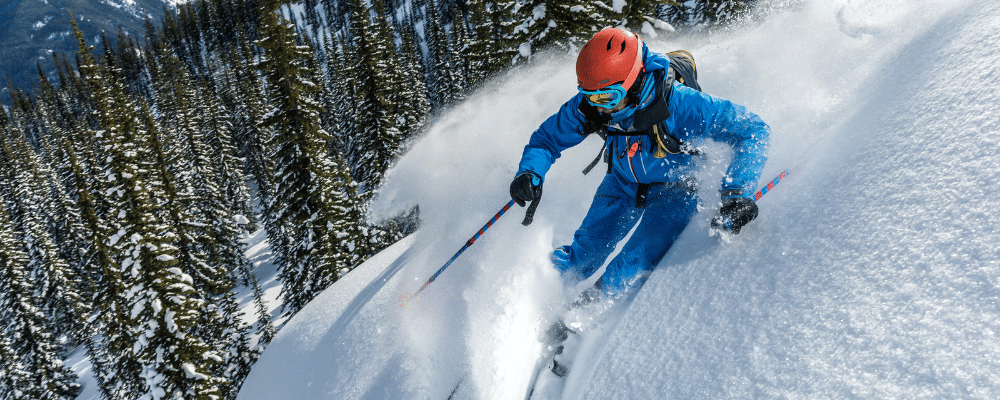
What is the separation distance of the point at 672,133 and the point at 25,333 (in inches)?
1780

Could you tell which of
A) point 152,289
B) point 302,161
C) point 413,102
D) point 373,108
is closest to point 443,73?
point 413,102

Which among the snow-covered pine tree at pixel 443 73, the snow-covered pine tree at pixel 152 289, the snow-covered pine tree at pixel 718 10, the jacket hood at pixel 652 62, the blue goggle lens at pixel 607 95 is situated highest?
the snow-covered pine tree at pixel 443 73

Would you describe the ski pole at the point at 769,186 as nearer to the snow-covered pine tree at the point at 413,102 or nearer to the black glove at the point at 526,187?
the black glove at the point at 526,187

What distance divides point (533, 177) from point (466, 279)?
188 centimetres

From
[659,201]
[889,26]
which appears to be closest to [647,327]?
[659,201]

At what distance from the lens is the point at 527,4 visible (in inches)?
686

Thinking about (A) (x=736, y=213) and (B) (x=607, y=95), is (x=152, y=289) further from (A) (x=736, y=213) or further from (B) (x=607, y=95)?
Answer: (A) (x=736, y=213)

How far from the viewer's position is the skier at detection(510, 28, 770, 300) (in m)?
3.34

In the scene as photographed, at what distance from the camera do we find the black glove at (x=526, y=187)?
13.0 ft

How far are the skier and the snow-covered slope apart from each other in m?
0.22

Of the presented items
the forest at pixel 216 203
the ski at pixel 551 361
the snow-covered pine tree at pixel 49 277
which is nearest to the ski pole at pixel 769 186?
the ski at pixel 551 361

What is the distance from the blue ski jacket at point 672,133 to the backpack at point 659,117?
27 mm

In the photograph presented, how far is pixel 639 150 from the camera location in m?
3.88

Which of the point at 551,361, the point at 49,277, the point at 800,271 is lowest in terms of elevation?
the point at 49,277
